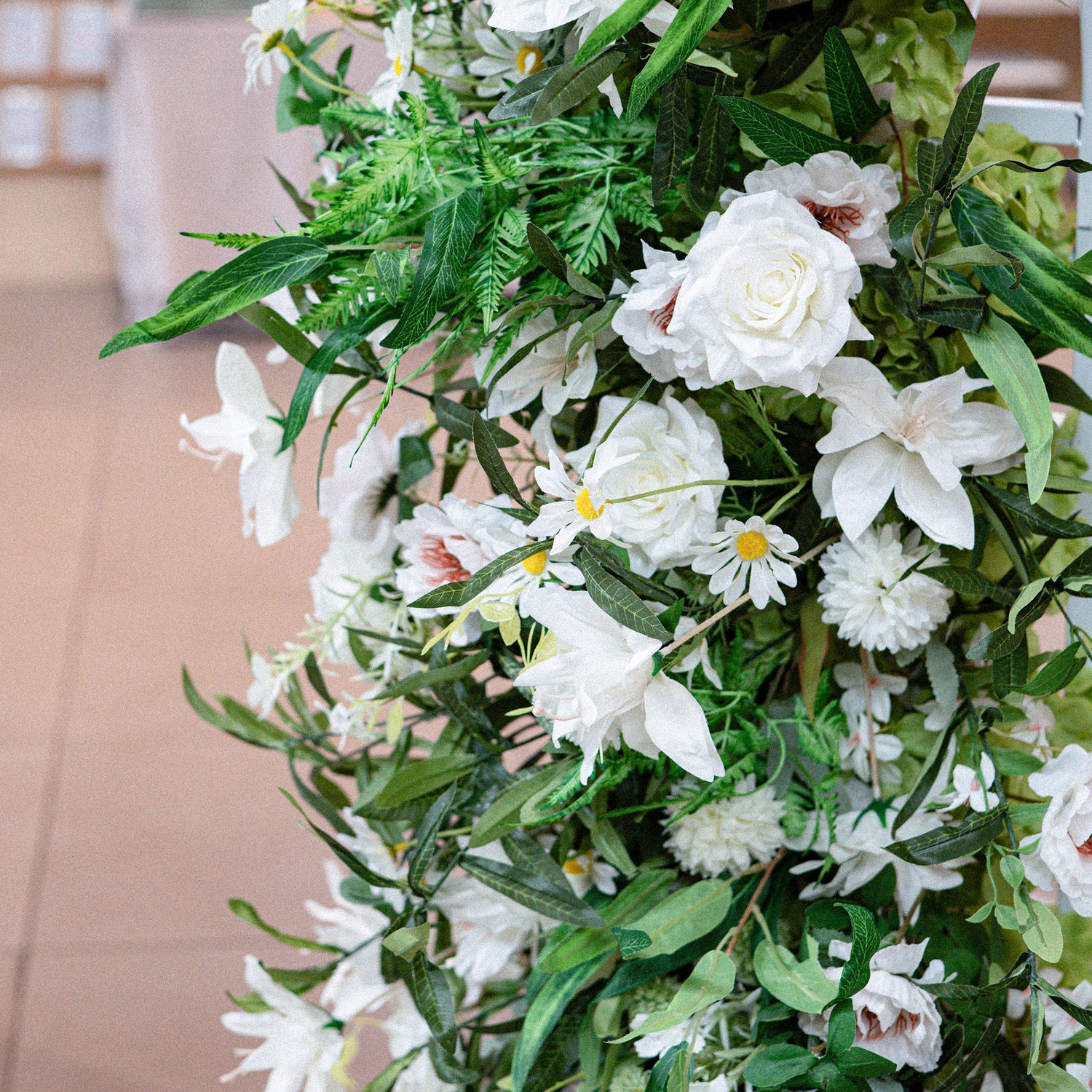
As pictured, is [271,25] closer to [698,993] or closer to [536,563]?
[536,563]

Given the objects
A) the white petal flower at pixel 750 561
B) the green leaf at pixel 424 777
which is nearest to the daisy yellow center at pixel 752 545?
the white petal flower at pixel 750 561

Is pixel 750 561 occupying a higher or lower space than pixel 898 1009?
higher

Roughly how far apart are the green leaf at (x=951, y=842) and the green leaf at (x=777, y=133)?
274 millimetres

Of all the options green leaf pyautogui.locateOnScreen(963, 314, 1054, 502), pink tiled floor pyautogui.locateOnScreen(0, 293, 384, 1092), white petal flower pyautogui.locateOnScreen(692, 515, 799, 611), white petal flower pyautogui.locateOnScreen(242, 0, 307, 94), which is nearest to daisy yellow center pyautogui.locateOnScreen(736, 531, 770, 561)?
white petal flower pyautogui.locateOnScreen(692, 515, 799, 611)

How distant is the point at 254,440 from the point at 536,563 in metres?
0.19

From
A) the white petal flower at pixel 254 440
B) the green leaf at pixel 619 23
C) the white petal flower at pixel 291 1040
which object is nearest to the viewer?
the green leaf at pixel 619 23

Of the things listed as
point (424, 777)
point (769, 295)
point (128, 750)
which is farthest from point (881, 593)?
point (128, 750)

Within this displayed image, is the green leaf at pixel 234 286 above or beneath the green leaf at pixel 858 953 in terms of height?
above

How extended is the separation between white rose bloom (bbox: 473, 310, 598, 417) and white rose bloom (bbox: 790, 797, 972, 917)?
0.23 m

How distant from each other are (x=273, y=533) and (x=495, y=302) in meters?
0.20

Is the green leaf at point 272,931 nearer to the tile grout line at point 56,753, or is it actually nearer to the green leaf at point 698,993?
the green leaf at point 698,993

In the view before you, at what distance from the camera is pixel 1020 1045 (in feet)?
2.07

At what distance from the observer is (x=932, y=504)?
19.2 inches

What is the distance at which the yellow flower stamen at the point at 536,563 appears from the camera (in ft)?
1.67
